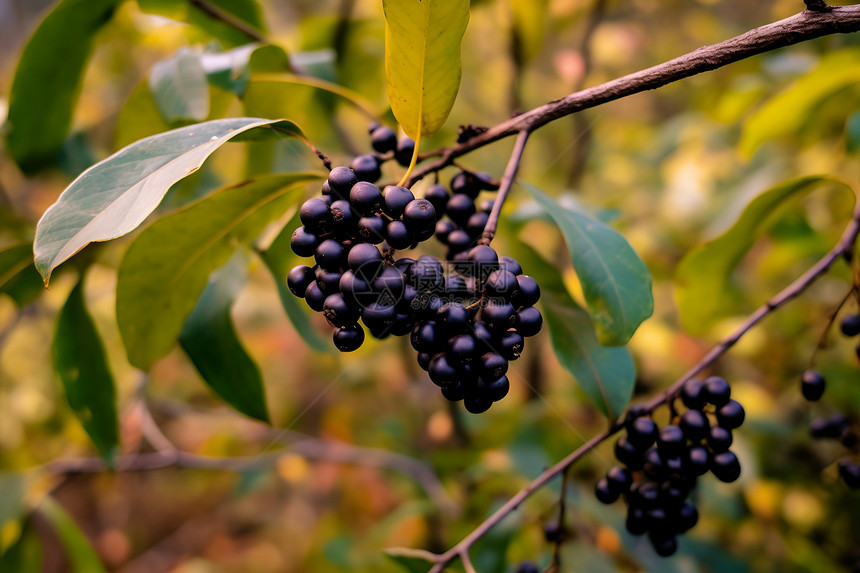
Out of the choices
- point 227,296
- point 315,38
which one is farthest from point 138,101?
point 315,38

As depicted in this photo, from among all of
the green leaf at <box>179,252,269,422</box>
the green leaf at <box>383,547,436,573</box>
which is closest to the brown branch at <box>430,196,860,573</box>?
the green leaf at <box>383,547,436,573</box>

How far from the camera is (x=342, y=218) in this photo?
827mm

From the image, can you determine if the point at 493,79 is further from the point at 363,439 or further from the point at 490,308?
the point at 490,308

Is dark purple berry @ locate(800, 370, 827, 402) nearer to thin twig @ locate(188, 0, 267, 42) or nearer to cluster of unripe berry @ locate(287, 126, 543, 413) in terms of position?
cluster of unripe berry @ locate(287, 126, 543, 413)

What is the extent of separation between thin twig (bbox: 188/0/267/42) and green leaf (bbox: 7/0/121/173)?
0.22m

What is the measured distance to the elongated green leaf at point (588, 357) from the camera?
1159 millimetres

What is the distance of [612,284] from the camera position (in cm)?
97

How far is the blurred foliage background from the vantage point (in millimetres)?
1774

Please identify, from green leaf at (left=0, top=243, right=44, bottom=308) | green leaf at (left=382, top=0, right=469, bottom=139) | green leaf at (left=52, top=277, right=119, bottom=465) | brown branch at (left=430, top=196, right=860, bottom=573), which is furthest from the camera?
green leaf at (left=52, top=277, right=119, bottom=465)

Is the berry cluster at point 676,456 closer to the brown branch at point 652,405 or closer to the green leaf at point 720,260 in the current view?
the brown branch at point 652,405

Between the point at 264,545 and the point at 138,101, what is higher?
the point at 138,101

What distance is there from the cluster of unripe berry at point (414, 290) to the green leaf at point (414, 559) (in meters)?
0.49

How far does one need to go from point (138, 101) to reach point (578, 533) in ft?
6.60

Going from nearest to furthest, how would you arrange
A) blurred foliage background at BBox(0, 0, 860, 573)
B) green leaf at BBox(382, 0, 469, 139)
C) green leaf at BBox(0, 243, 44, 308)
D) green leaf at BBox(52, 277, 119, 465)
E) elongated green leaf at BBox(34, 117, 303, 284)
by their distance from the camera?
elongated green leaf at BBox(34, 117, 303, 284)
green leaf at BBox(382, 0, 469, 139)
green leaf at BBox(0, 243, 44, 308)
green leaf at BBox(52, 277, 119, 465)
blurred foliage background at BBox(0, 0, 860, 573)
